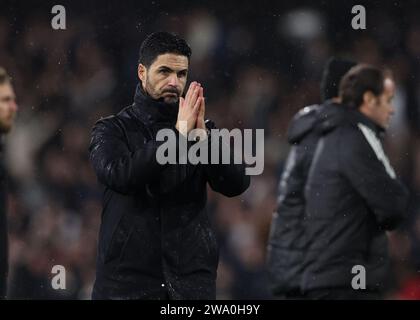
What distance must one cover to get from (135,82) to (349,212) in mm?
2481

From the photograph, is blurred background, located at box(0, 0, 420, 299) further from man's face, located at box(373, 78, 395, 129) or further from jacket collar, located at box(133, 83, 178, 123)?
jacket collar, located at box(133, 83, 178, 123)

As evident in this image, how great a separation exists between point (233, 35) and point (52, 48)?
1052mm

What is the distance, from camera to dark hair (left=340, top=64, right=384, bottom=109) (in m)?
3.76

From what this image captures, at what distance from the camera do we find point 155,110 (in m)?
3.39

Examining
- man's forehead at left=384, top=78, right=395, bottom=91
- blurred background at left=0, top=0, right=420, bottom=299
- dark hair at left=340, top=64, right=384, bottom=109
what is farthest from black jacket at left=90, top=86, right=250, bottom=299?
blurred background at left=0, top=0, right=420, bottom=299

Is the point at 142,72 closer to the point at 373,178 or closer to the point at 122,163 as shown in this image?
the point at 122,163

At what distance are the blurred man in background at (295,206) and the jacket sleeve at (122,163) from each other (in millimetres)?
646

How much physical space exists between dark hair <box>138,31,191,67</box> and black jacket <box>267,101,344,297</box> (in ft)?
1.82

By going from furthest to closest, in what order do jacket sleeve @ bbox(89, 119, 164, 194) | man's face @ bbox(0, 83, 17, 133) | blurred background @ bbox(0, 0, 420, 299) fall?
blurred background @ bbox(0, 0, 420, 299) → man's face @ bbox(0, 83, 17, 133) → jacket sleeve @ bbox(89, 119, 164, 194)

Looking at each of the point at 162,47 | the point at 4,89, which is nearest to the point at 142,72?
the point at 162,47

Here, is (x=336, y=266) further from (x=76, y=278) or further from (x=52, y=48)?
(x=52, y=48)

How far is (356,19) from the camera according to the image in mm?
5574

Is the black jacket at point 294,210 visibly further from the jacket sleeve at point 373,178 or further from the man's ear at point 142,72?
the man's ear at point 142,72

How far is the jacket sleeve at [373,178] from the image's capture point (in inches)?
138
